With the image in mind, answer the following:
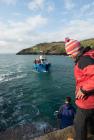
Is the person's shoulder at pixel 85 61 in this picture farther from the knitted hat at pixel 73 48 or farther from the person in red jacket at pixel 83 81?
the knitted hat at pixel 73 48

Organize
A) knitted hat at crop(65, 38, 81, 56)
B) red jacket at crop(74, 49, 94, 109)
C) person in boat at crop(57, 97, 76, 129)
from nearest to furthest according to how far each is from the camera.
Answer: red jacket at crop(74, 49, 94, 109) → knitted hat at crop(65, 38, 81, 56) → person in boat at crop(57, 97, 76, 129)

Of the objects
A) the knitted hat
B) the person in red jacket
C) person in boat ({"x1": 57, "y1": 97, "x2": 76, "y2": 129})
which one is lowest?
person in boat ({"x1": 57, "y1": 97, "x2": 76, "y2": 129})

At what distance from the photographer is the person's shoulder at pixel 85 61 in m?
4.07

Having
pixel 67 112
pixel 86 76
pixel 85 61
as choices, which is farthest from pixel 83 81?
pixel 67 112

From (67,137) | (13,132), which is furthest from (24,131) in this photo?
(67,137)

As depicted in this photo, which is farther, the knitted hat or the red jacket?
the knitted hat

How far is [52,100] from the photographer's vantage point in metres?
25.8

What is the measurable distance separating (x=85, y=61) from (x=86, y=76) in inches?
10.9

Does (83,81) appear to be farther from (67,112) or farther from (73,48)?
(67,112)

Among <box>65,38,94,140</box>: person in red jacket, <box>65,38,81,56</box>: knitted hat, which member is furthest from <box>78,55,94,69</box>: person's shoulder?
<box>65,38,81,56</box>: knitted hat

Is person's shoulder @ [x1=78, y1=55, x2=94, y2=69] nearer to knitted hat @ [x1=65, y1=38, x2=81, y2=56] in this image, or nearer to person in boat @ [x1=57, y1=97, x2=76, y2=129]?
knitted hat @ [x1=65, y1=38, x2=81, y2=56]

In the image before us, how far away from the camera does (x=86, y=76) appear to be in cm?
412

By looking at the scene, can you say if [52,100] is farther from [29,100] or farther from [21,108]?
[21,108]

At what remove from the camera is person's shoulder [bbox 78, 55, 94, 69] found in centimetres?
407
